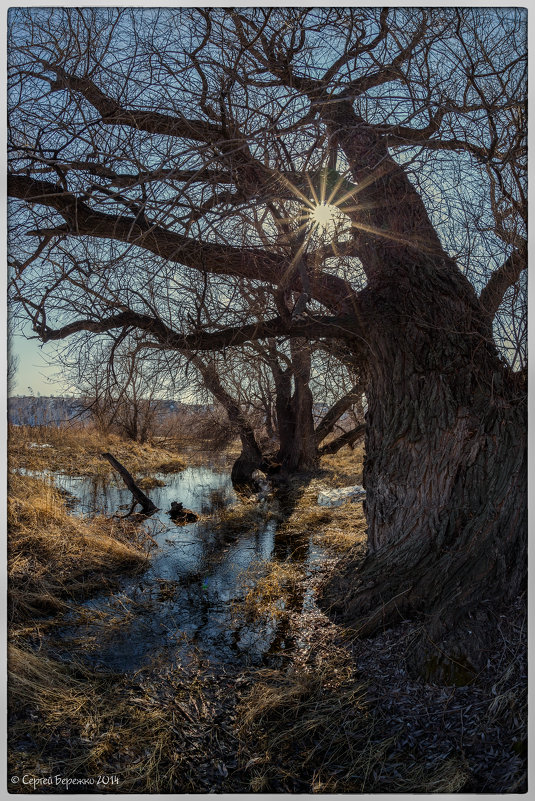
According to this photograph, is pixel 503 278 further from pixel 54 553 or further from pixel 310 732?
pixel 54 553

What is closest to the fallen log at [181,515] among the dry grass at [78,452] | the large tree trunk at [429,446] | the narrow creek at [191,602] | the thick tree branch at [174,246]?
the narrow creek at [191,602]

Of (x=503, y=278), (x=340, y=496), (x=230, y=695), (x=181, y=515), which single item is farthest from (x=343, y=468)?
(x=503, y=278)

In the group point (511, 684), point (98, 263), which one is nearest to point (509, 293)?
point (511, 684)

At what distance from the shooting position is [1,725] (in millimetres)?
3062

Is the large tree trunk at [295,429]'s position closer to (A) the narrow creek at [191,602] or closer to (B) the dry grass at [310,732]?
(A) the narrow creek at [191,602]

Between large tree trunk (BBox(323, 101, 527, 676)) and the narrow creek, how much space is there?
0.82 m

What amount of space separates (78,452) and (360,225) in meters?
10.0

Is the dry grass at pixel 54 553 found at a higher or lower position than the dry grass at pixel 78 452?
lower

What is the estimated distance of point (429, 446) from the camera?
164 inches

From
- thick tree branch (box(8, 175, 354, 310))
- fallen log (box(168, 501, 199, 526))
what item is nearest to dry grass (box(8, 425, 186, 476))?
fallen log (box(168, 501, 199, 526))

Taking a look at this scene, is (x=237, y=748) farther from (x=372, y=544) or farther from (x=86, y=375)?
(x=86, y=375)

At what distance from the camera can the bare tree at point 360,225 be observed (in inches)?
131

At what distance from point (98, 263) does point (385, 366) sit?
89.2 inches

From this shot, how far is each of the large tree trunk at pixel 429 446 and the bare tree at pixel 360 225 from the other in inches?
0.6
